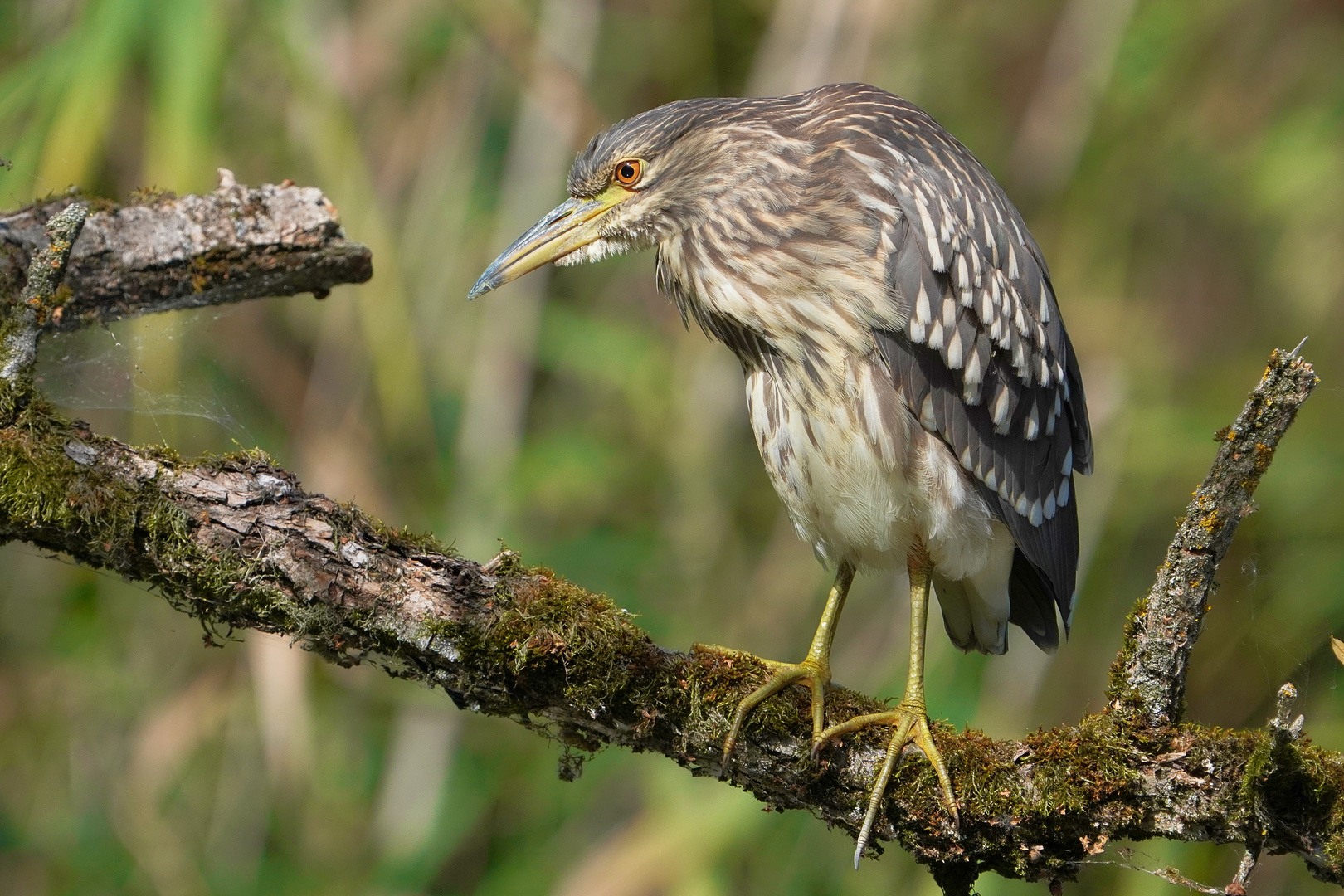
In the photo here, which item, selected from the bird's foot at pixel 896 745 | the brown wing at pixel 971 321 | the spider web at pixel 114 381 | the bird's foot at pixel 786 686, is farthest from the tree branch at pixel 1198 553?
the spider web at pixel 114 381

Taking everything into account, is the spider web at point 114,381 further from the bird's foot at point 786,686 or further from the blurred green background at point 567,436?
the blurred green background at point 567,436

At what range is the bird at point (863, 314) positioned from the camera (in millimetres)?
1977

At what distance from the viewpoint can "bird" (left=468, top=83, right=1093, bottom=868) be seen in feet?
6.48

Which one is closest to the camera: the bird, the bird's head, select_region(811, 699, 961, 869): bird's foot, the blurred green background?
select_region(811, 699, 961, 869): bird's foot

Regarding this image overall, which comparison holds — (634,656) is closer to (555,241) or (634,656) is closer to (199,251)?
(555,241)

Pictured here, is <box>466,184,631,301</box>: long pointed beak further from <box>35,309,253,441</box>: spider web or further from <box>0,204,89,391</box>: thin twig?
<box>0,204,89,391</box>: thin twig

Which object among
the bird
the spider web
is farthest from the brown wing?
the spider web

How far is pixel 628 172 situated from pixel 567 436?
2191 millimetres

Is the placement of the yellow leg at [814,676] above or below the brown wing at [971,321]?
below

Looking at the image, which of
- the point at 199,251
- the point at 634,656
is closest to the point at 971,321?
the point at 634,656

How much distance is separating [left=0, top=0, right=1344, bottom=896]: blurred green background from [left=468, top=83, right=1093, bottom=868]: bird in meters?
1.19

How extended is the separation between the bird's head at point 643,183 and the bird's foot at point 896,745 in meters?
1.03

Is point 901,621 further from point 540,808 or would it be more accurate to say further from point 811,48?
point 811,48

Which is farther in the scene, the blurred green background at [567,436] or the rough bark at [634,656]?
the blurred green background at [567,436]
